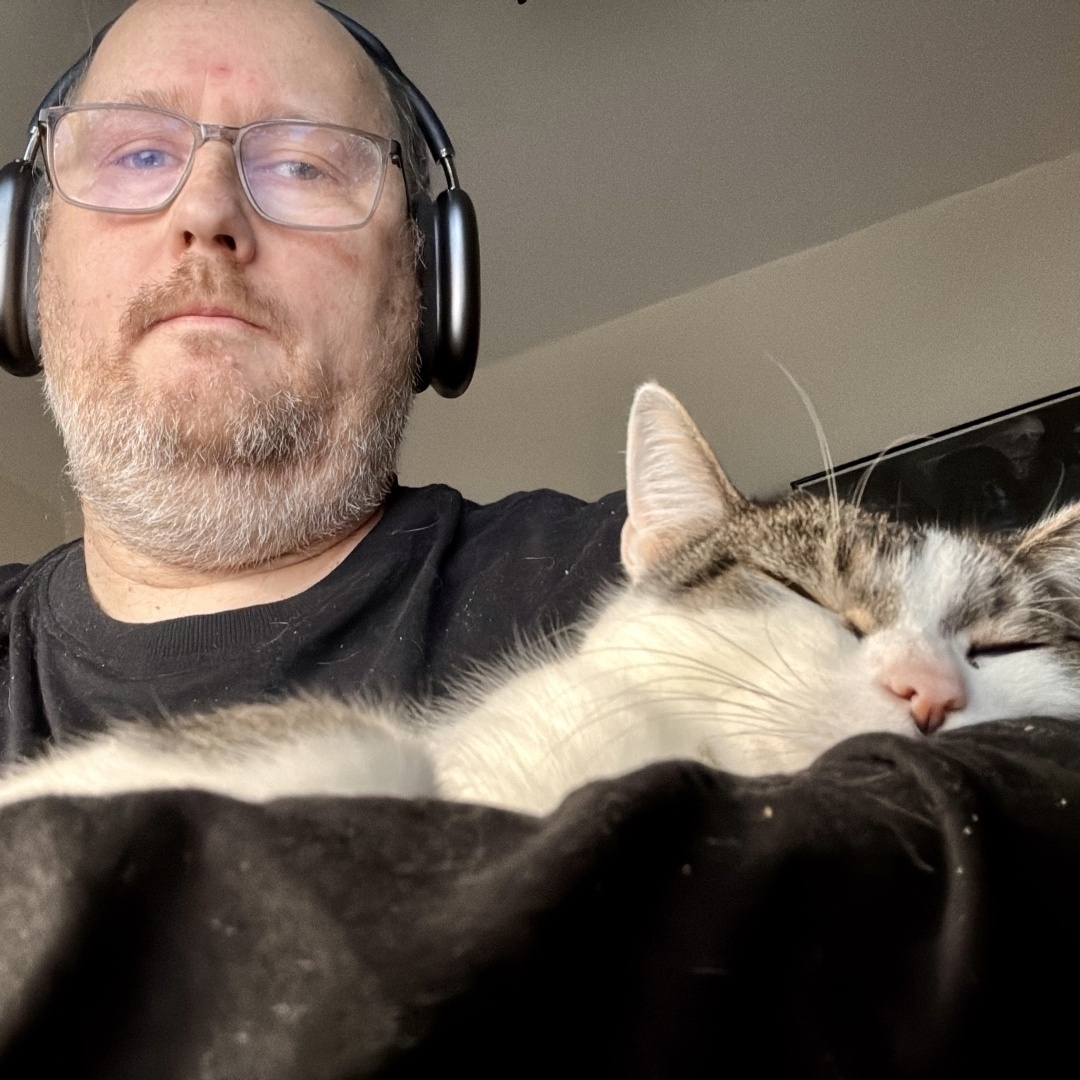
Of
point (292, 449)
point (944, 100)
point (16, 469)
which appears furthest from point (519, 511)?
point (16, 469)

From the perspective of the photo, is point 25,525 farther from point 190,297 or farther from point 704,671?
point 704,671

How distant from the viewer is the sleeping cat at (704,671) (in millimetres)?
395

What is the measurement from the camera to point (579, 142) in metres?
2.04

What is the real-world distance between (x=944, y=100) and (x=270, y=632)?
206 cm

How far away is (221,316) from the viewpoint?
2.96ft

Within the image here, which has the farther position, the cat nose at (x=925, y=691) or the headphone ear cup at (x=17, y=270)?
the headphone ear cup at (x=17, y=270)

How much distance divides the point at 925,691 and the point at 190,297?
809 millimetres

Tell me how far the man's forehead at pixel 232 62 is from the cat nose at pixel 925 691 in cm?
97

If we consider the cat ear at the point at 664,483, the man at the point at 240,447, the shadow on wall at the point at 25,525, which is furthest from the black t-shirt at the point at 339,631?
the shadow on wall at the point at 25,525

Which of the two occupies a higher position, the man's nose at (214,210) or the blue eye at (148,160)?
the blue eye at (148,160)

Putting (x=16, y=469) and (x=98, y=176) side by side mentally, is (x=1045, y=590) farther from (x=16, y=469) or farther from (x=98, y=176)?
(x=16, y=469)

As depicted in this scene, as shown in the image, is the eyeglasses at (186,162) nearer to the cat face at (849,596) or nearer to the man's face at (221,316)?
the man's face at (221,316)

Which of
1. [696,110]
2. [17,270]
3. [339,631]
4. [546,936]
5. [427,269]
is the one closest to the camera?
[546,936]

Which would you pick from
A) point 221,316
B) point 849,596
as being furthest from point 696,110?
point 849,596
